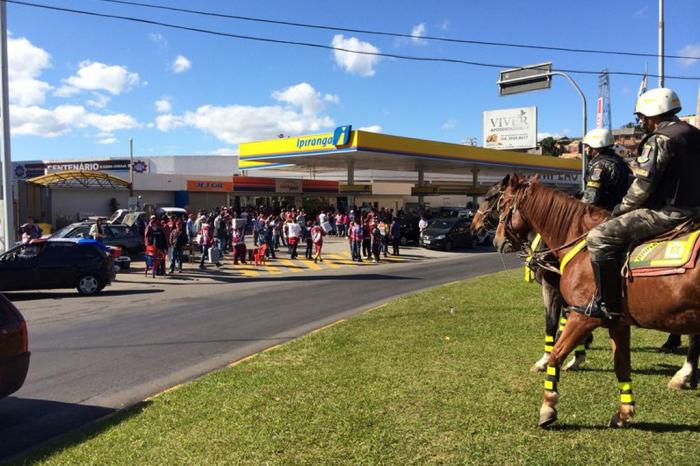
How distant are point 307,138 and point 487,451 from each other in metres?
28.5

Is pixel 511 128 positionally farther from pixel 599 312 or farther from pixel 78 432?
pixel 78 432

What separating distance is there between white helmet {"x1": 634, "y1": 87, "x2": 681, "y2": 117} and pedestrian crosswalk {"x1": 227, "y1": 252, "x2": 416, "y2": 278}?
15.3 meters

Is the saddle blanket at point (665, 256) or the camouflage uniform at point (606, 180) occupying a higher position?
the camouflage uniform at point (606, 180)

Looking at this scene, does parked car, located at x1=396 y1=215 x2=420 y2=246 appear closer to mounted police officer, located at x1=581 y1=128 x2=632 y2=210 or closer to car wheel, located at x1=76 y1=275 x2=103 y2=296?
car wheel, located at x1=76 y1=275 x2=103 y2=296

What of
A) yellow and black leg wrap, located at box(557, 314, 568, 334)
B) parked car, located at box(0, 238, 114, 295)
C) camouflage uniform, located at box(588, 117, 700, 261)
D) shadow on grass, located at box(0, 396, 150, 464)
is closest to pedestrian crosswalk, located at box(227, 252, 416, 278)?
parked car, located at box(0, 238, 114, 295)

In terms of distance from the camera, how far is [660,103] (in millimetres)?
4316

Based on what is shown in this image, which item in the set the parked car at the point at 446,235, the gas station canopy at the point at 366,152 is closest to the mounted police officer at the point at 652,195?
the parked car at the point at 446,235

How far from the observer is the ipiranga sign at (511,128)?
58594 mm

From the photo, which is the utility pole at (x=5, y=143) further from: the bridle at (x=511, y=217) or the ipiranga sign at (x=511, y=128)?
the ipiranga sign at (x=511, y=128)

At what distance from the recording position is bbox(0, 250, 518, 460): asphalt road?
19.5 ft

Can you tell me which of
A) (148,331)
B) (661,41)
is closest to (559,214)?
(148,331)

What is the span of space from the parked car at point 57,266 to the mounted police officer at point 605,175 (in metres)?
13.2

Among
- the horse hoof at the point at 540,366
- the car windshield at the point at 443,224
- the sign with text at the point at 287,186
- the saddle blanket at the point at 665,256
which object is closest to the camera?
the saddle blanket at the point at 665,256

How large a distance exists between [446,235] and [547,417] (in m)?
23.7
